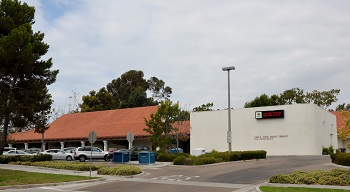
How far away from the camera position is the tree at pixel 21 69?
3172 cm

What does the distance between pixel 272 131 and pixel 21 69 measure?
26666mm

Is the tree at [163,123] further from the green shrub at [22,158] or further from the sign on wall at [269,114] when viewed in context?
the sign on wall at [269,114]

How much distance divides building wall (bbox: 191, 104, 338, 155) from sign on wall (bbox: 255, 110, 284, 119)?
423 millimetres

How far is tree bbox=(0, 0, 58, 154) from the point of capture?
31719 mm

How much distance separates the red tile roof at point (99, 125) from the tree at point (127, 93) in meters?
11.1

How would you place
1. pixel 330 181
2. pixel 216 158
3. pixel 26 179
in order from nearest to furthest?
pixel 330 181, pixel 26 179, pixel 216 158

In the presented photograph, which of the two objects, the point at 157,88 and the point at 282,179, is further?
the point at 157,88

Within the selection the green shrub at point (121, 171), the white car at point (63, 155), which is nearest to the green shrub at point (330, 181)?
the green shrub at point (121, 171)

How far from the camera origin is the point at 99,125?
190 feet

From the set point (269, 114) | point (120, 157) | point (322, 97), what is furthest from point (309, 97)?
point (120, 157)

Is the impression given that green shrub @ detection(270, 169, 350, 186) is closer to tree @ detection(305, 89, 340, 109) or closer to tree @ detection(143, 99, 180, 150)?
tree @ detection(143, 99, 180, 150)

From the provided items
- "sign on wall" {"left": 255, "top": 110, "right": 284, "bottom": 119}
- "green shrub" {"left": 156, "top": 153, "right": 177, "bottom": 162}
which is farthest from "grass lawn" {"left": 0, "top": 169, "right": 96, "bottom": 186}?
"sign on wall" {"left": 255, "top": 110, "right": 284, "bottom": 119}

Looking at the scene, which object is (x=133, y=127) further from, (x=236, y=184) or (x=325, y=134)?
(x=236, y=184)

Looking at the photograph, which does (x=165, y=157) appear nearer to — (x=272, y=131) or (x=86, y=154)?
(x=86, y=154)
